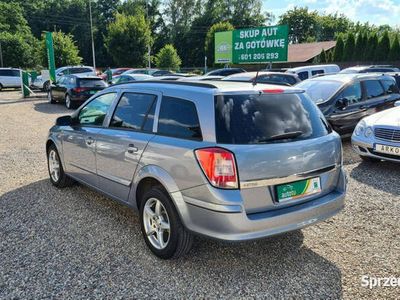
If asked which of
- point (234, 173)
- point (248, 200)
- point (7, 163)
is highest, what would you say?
point (234, 173)

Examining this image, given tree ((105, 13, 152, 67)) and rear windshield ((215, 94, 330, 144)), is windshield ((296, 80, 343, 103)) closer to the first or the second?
rear windshield ((215, 94, 330, 144))

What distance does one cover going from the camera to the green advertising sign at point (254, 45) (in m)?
25.5

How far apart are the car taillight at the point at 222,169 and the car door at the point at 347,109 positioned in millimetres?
5783

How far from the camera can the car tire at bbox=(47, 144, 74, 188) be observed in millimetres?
5566

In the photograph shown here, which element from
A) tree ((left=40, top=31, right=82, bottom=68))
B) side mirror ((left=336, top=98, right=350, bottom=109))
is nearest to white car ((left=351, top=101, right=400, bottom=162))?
side mirror ((left=336, top=98, right=350, bottom=109))

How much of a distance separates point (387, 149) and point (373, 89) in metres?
3.36

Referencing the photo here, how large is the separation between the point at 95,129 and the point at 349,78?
263 inches

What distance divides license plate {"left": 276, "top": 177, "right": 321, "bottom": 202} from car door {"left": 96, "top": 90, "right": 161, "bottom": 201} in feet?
4.44

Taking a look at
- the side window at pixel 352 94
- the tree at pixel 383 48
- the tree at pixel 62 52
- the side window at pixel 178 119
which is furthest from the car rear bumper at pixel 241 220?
the tree at pixel 62 52

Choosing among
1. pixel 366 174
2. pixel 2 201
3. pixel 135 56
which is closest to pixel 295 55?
pixel 135 56

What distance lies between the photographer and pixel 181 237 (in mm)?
3367

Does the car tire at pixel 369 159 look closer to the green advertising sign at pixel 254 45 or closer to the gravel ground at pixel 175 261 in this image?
the gravel ground at pixel 175 261

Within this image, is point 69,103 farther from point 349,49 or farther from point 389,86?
point 349,49

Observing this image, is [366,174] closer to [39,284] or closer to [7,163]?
[39,284]
